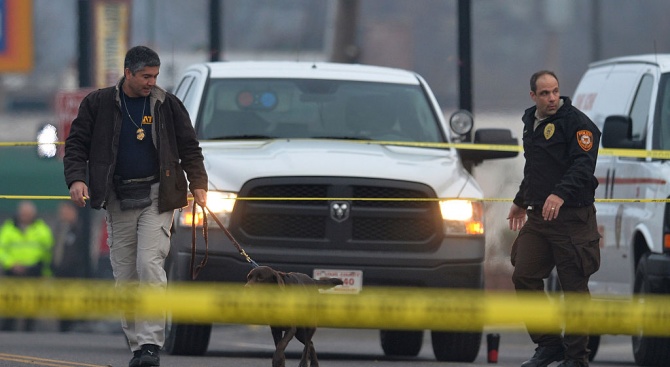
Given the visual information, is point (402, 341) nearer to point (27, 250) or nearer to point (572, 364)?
point (572, 364)

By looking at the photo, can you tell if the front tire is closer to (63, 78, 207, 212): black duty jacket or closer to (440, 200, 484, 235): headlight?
(440, 200, 484, 235): headlight

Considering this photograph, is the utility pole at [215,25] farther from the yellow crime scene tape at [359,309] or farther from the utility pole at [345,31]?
the yellow crime scene tape at [359,309]

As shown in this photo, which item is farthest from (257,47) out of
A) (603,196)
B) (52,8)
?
(603,196)

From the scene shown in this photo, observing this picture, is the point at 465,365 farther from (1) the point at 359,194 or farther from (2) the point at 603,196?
(2) the point at 603,196

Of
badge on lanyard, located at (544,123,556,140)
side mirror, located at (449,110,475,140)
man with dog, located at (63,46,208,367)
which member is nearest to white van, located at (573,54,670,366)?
side mirror, located at (449,110,475,140)

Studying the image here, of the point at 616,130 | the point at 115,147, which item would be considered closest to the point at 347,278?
the point at 115,147

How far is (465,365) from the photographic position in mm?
12469

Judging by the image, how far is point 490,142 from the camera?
13.0m

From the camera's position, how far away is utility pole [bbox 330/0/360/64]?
31.9 meters

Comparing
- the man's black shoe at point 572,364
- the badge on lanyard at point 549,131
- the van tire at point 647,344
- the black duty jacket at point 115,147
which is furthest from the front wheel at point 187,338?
the van tire at point 647,344

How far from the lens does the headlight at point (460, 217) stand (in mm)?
12250

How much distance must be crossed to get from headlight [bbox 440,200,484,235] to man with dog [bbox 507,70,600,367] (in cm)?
113

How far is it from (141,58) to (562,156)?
8.05 feet

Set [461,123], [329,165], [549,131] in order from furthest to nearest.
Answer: [461,123]
[329,165]
[549,131]
